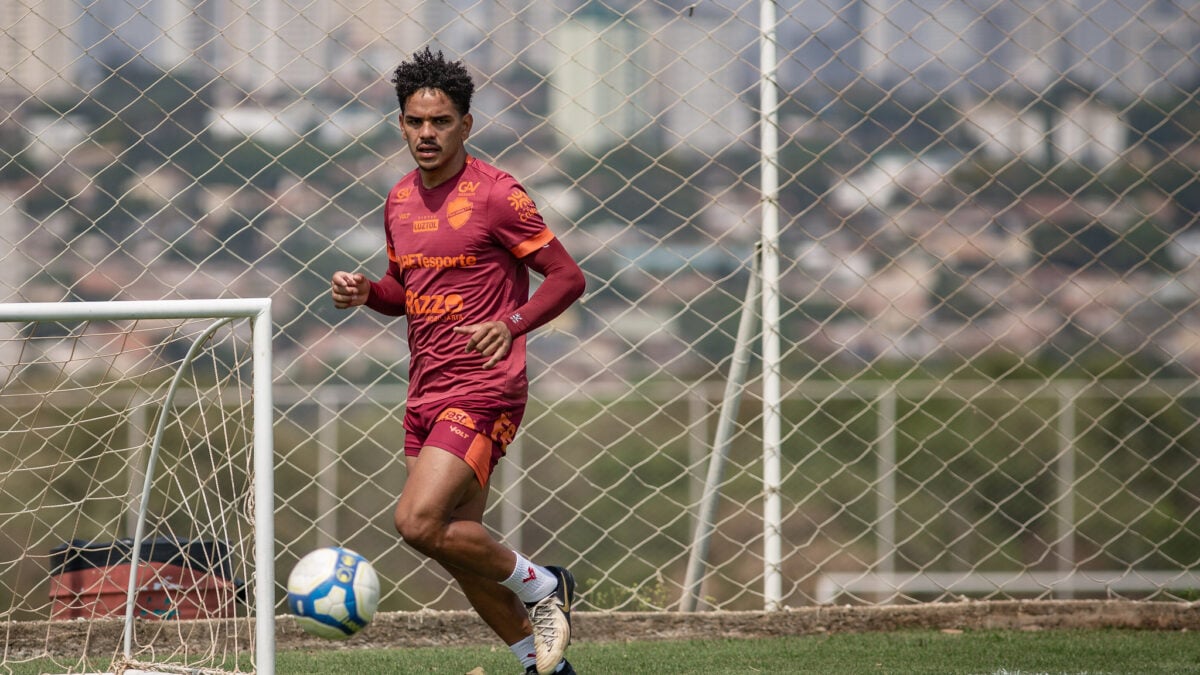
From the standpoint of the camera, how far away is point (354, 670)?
392 cm

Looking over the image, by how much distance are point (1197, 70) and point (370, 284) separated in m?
3.57

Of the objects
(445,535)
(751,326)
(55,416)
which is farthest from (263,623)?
(55,416)

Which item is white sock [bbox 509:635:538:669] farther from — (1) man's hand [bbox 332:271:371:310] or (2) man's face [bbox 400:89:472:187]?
(2) man's face [bbox 400:89:472:187]

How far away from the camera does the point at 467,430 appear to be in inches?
134

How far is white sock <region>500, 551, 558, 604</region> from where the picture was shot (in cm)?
349

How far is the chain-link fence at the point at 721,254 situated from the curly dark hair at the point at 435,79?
97 cm

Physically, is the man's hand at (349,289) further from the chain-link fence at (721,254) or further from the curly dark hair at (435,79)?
the chain-link fence at (721,254)

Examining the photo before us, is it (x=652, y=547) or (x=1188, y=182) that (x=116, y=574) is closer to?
(x=1188, y=182)

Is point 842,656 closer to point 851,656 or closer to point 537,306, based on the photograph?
point 851,656

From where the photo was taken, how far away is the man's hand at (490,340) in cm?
335

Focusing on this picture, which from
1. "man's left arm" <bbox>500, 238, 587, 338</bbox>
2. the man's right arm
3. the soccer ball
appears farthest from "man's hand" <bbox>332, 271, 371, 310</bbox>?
the soccer ball

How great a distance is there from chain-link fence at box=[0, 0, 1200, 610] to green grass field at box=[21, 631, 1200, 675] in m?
0.30

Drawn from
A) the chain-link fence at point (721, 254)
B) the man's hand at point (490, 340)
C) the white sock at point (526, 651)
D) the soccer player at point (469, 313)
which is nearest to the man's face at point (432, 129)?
the soccer player at point (469, 313)

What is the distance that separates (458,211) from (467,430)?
0.59 metres
